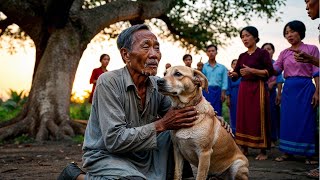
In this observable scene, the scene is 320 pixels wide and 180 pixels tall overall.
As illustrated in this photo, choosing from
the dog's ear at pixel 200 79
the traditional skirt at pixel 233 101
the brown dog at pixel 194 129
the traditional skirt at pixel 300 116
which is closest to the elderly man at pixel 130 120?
the brown dog at pixel 194 129

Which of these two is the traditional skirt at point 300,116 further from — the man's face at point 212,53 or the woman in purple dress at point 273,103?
the man's face at point 212,53

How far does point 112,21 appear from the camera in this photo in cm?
1287

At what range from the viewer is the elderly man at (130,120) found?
3826 millimetres

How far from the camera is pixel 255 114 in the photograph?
26.5ft

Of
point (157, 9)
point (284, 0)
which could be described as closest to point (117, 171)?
point (157, 9)

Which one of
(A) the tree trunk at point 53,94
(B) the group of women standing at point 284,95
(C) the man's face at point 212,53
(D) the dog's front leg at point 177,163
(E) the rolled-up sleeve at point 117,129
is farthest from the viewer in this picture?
(A) the tree trunk at point 53,94

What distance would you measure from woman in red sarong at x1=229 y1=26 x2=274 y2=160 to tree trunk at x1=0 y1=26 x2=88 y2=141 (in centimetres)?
485

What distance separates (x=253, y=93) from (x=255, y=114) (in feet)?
1.12

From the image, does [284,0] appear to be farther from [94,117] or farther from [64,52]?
[94,117]

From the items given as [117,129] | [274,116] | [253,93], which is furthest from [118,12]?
[117,129]

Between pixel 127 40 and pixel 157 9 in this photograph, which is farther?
pixel 157 9

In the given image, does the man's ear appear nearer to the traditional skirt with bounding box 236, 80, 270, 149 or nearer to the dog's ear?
the dog's ear

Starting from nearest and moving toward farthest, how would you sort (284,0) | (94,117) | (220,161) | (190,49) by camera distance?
1. (94,117)
2. (220,161)
3. (284,0)
4. (190,49)

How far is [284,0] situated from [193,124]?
1201 centimetres
